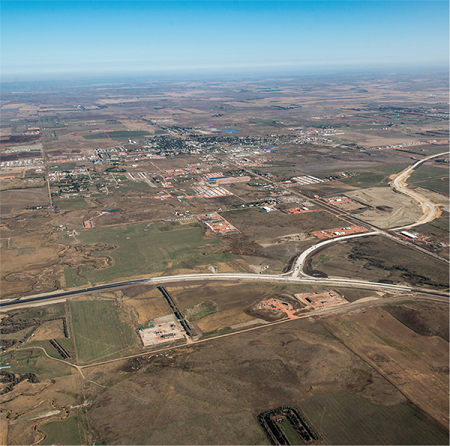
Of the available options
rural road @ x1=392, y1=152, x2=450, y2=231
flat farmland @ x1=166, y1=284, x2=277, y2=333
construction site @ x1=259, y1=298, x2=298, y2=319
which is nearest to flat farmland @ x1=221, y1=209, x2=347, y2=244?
rural road @ x1=392, y1=152, x2=450, y2=231

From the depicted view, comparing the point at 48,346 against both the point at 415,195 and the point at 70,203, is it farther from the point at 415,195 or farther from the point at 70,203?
the point at 415,195

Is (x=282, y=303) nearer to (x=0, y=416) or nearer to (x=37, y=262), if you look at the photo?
(x=0, y=416)

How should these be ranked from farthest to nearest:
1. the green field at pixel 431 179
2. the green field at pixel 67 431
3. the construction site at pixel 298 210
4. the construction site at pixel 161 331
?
the green field at pixel 431 179
the construction site at pixel 298 210
the construction site at pixel 161 331
the green field at pixel 67 431

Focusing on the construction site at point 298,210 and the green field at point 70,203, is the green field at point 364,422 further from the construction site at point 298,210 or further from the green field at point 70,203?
the green field at point 70,203

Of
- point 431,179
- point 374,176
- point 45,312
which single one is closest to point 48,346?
point 45,312

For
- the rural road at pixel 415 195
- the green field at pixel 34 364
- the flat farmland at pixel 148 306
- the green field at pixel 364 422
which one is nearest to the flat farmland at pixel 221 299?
the flat farmland at pixel 148 306

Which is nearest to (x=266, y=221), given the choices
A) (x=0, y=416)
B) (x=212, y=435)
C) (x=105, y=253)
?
(x=105, y=253)

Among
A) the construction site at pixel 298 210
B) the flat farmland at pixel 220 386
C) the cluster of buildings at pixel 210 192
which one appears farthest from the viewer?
the cluster of buildings at pixel 210 192

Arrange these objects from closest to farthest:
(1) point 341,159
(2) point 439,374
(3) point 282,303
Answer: (2) point 439,374 < (3) point 282,303 < (1) point 341,159
